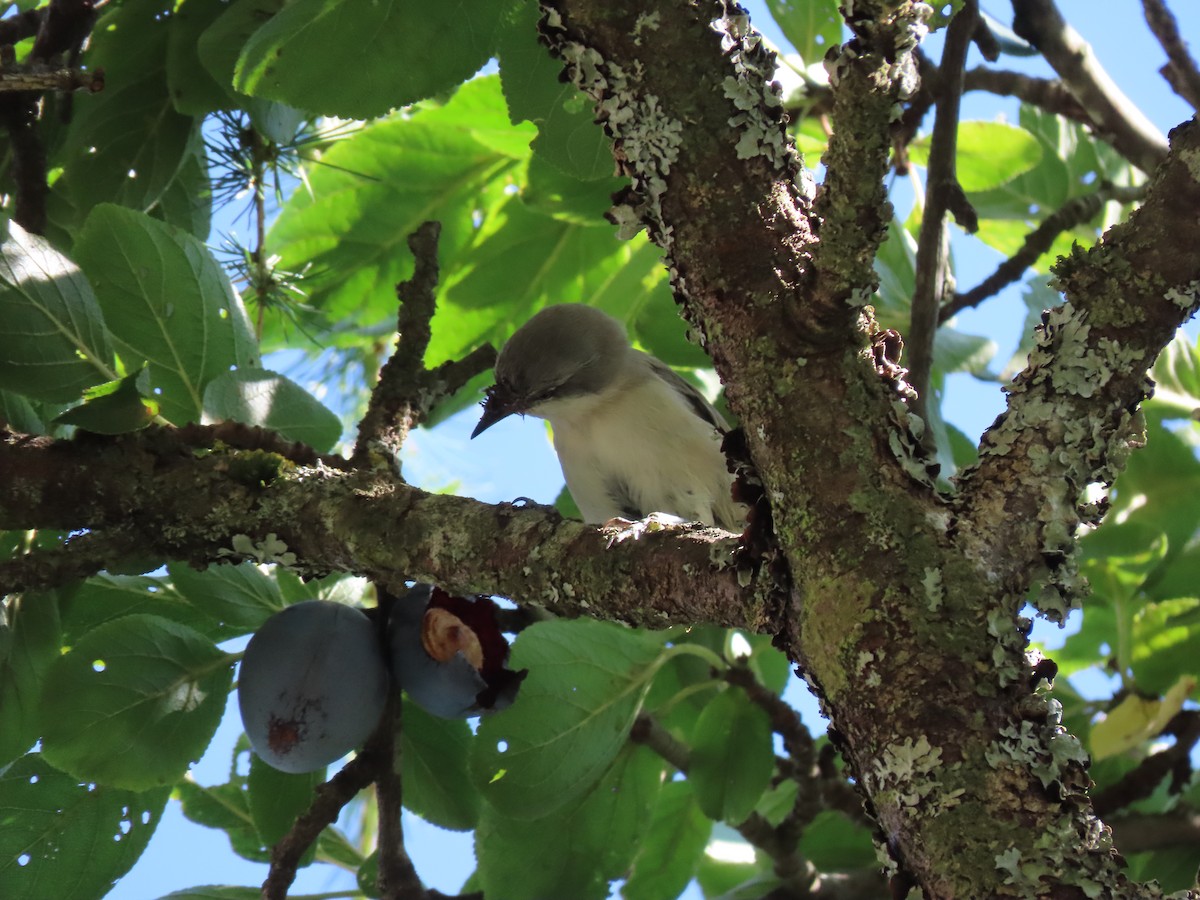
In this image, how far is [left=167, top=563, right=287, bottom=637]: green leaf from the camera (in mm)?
1999

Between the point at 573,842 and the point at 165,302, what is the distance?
49.8 inches

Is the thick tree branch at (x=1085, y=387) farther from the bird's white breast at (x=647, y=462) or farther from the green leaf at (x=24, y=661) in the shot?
the bird's white breast at (x=647, y=462)

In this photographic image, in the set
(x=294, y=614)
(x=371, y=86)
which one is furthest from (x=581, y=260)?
(x=294, y=614)

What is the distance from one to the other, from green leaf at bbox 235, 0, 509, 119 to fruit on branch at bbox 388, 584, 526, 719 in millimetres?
872

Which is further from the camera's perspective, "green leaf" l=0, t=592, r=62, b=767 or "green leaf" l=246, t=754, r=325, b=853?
"green leaf" l=246, t=754, r=325, b=853

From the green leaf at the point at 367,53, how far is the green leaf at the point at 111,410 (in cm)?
63

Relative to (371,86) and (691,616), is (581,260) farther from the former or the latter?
(691,616)

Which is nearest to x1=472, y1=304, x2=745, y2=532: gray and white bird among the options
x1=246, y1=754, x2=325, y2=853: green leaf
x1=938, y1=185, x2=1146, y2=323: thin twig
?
x1=938, y1=185, x2=1146, y2=323: thin twig

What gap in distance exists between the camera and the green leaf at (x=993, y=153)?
298cm

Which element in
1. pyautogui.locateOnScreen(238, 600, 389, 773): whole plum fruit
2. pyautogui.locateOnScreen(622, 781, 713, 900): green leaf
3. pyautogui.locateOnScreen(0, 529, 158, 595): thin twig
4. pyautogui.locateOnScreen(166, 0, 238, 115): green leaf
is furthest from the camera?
pyautogui.locateOnScreen(622, 781, 713, 900): green leaf

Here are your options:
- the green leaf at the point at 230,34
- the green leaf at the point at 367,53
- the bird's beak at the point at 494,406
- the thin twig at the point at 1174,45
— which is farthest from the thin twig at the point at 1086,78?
the green leaf at the point at 230,34

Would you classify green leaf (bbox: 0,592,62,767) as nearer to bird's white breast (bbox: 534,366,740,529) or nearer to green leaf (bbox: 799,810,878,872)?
bird's white breast (bbox: 534,366,740,529)

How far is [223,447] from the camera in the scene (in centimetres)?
173

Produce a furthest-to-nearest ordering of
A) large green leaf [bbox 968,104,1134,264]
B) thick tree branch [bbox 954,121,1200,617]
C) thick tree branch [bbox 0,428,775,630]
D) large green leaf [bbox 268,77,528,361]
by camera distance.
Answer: large green leaf [bbox 968,104,1134,264] < large green leaf [bbox 268,77,528,361] < thick tree branch [bbox 0,428,775,630] < thick tree branch [bbox 954,121,1200,617]
